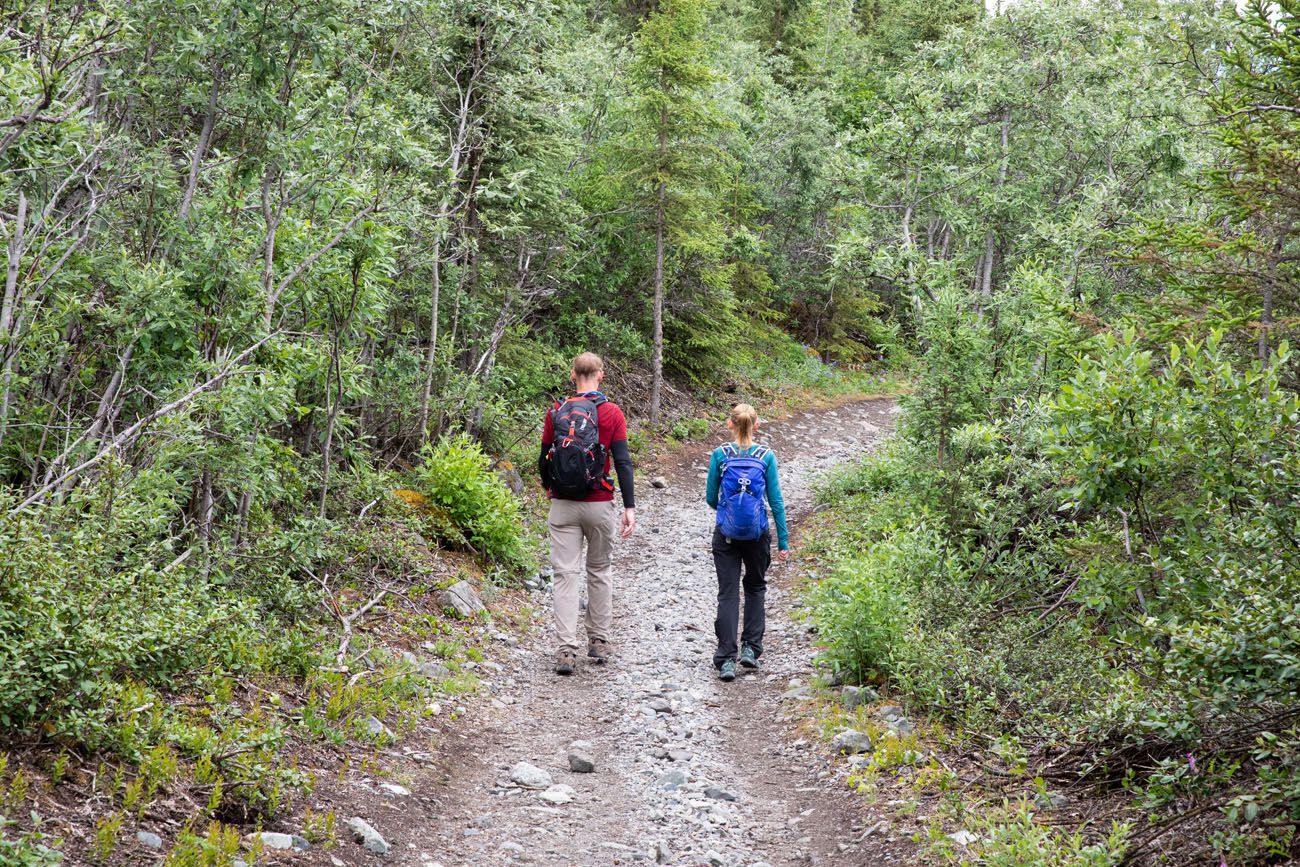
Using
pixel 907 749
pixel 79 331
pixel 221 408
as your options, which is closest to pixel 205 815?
pixel 221 408

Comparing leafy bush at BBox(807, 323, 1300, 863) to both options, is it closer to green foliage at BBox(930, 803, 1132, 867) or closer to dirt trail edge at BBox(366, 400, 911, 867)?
green foliage at BBox(930, 803, 1132, 867)

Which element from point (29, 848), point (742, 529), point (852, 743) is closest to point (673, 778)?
point (852, 743)

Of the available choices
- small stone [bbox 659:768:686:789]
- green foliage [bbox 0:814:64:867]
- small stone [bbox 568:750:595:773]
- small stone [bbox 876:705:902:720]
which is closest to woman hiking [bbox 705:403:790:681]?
small stone [bbox 876:705:902:720]

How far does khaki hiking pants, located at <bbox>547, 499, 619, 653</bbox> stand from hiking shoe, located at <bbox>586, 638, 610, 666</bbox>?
0.06 metres

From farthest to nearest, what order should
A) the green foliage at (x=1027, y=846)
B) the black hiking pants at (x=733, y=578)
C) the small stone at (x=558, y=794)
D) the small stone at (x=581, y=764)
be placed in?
the black hiking pants at (x=733, y=578) < the small stone at (x=581, y=764) < the small stone at (x=558, y=794) < the green foliage at (x=1027, y=846)

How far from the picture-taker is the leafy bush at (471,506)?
1124 centimetres

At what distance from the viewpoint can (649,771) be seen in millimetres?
6484

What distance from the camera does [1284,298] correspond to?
7398mm

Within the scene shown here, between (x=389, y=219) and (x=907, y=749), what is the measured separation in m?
6.04

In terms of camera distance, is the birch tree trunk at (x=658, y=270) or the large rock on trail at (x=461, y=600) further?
the birch tree trunk at (x=658, y=270)

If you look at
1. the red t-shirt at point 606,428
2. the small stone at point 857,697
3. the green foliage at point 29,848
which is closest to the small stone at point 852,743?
the small stone at point 857,697

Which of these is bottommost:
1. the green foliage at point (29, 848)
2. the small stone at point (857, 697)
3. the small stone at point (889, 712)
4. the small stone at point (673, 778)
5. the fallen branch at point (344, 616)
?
the small stone at point (673, 778)

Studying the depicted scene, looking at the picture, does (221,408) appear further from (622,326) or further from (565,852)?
(622,326)

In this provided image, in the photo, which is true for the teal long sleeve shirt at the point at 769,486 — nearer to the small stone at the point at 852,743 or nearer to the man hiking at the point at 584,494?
the man hiking at the point at 584,494
